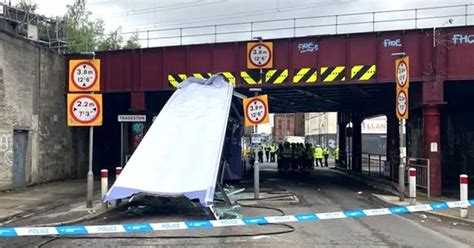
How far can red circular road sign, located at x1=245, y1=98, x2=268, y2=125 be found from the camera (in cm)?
1609

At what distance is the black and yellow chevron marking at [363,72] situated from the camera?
64.7 feet

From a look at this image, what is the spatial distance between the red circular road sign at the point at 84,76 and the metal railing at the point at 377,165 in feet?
50.1

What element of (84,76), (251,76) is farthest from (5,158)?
(251,76)

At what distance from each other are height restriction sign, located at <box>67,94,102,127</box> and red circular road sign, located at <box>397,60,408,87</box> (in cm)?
833

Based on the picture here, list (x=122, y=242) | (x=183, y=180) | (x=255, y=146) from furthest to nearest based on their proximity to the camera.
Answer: (x=255, y=146)
(x=183, y=180)
(x=122, y=242)

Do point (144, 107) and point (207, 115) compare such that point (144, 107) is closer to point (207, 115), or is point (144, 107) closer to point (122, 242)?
point (207, 115)

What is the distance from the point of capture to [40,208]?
13.9 metres

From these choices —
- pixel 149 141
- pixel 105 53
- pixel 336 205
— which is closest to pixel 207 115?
pixel 149 141

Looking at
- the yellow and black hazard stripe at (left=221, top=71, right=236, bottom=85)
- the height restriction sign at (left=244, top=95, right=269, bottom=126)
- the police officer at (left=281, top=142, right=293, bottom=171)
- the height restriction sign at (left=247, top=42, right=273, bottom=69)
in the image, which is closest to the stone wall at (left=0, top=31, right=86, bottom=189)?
the yellow and black hazard stripe at (left=221, top=71, right=236, bottom=85)

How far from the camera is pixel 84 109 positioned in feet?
43.9

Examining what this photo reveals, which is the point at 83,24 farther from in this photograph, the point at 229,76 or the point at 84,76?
the point at 84,76

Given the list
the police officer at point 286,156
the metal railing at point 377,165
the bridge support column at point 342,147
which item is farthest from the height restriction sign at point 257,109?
the bridge support column at point 342,147

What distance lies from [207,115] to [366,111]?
55.5 ft

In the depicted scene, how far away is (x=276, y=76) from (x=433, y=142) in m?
5.99
